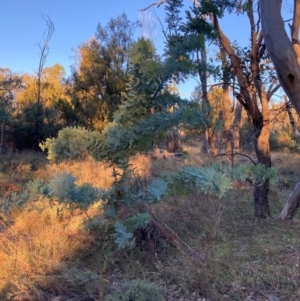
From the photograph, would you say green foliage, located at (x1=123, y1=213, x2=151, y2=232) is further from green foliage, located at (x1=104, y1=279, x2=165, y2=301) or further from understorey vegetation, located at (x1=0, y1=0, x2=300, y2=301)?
green foliage, located at (x1=104, y1=279, x2=165, y2=301)

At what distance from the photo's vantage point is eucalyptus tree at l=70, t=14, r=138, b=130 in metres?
15.5

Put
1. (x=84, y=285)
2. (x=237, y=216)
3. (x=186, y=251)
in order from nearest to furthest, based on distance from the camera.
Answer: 1. (x=84, y=285)
2. (x=186, y=251)
3. (x=237, y=216)

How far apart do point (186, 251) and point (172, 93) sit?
2.73 m

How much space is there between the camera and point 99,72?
52.1ft

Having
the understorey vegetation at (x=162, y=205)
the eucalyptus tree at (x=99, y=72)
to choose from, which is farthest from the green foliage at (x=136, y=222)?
the eucalyptus tree at (x=99, y=72)

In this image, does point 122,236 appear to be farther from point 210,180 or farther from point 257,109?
point 257,109

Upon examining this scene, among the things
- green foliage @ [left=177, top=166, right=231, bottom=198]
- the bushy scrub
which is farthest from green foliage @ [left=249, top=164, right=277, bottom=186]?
the bushy scrub

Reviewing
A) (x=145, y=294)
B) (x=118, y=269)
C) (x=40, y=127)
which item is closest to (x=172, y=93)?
(x=145, y=294)

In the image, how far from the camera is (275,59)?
388cm

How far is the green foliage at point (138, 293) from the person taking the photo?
3.00 metres

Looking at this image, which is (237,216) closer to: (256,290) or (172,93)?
(256,290)

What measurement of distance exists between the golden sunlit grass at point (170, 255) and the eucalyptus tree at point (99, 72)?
33.5 ft

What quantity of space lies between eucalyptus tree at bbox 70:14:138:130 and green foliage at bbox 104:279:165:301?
40.5 feet

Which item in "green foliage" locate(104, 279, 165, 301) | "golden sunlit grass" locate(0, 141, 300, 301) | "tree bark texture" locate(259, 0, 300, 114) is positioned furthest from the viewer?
"tree bark texture" locate(259, 0, 300, 114)
